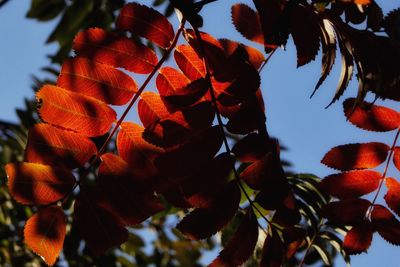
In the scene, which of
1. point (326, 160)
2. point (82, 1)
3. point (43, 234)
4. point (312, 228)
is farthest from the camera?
point (82, 1)

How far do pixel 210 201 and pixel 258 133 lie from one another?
0.15 metres

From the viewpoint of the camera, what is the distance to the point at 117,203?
922 millimetres

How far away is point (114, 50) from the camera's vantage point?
999 mm

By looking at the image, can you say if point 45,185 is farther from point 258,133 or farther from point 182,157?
point 258,133

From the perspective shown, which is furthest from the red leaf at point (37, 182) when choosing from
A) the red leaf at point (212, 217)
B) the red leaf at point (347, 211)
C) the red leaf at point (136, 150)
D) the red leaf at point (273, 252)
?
the red leaf at point (347, 211)

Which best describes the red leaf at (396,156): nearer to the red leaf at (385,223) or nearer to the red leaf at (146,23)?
the red leaf at (385,223)

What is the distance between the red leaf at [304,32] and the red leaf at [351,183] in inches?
9.9

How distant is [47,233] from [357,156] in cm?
61

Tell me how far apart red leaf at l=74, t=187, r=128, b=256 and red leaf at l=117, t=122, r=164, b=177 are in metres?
0.09

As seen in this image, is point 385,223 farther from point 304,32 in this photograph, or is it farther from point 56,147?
point 56,147

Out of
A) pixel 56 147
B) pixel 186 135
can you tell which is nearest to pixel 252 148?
pixel 186 135

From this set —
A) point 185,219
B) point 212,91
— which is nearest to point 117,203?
point 185,219

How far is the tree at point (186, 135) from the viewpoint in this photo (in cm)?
91

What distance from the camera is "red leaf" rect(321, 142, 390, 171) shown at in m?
1.05
